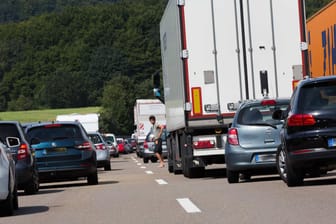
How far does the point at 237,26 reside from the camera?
19875mm

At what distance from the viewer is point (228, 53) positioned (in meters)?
19.9

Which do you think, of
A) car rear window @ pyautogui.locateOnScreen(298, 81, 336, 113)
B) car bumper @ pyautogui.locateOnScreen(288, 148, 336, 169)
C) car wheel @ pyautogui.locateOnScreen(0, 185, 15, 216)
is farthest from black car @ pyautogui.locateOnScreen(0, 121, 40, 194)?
car rear window @ pyautogui.locateOnScreen(298, 81, 336, 113)

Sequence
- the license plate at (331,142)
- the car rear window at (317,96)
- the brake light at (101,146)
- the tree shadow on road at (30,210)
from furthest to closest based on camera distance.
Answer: the brake light at (101,146)
the car rear window at (317,96)
the license plate at (331,142)
the tree shadow on road at (30,210)

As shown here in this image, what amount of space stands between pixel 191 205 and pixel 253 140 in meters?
4.57

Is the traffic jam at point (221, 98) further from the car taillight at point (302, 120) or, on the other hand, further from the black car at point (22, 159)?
the car taillight at point (302, 120)

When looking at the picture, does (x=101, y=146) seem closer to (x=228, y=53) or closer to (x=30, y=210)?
(x=228, y=53)

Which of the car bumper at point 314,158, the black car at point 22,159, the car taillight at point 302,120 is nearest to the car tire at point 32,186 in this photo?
the black car at point 22,159

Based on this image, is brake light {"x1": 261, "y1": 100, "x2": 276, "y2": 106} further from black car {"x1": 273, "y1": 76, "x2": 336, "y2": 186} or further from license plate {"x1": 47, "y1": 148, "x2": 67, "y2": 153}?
license plate {"x1": 47, "y1": 148, "x2": 67, "y2": 153}

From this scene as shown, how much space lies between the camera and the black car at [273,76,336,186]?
563 inches

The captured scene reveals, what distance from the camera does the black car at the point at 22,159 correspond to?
17.7 meters

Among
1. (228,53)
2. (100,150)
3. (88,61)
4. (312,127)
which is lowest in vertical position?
(100,150)

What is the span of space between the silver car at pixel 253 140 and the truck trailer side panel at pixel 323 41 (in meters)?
8.52

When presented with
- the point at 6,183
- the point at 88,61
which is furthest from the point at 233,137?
the point at 88,61

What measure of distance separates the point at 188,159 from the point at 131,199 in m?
5.52
